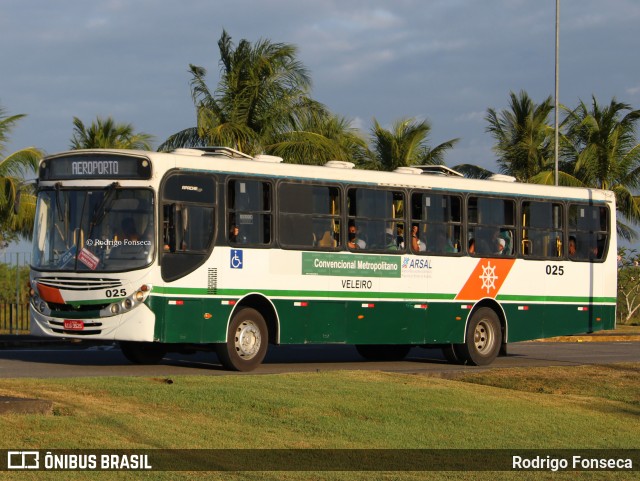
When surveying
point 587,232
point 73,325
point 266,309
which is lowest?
point 73,325

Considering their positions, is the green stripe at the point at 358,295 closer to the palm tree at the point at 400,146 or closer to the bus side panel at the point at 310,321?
the bus side panel at the point at 310,321

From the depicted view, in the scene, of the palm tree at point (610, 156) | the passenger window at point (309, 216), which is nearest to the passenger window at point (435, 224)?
the passenger window at point (309, 216)

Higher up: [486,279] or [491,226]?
[491,226]

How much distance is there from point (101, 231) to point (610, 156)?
3011 cm

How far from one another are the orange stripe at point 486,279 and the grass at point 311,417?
5.82 m

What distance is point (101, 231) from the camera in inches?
757

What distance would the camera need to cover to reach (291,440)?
40.2ft

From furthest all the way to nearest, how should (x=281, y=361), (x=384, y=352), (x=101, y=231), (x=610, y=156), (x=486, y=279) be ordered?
(x=610, y=156) → (x=384, y=352) → (x=486, y=279) → (x=281, y=361) → (x=101, y=231)

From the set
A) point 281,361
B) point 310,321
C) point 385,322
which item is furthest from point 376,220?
point 281,361

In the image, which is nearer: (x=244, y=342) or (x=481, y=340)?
(x=244, y=342)

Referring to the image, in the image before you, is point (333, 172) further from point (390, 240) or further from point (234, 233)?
point (234, 233)

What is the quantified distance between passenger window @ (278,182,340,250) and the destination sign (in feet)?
8.38

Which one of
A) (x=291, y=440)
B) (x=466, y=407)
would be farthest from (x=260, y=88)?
(x=291, y=440)

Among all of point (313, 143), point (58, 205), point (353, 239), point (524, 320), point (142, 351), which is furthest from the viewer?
point (313, 143)
